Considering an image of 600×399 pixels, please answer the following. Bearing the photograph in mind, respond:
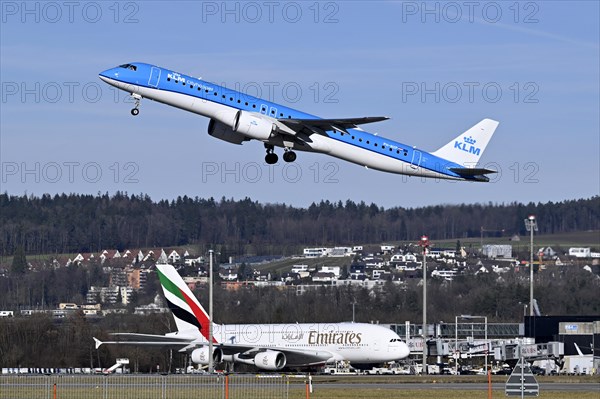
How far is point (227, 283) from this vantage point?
434 ft

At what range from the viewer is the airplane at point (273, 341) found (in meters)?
69.5

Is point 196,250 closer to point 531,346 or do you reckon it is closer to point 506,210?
point 506,210

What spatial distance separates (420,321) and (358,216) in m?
46.1

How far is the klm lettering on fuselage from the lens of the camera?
67750mm

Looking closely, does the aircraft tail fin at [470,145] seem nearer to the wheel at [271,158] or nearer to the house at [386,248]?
the wheel at [271,158]

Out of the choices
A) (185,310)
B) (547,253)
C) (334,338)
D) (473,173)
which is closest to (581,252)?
(547,253)

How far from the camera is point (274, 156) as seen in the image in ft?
202

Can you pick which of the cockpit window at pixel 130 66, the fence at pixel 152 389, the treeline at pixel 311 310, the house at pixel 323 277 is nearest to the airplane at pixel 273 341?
the treeline at pixel 311 310

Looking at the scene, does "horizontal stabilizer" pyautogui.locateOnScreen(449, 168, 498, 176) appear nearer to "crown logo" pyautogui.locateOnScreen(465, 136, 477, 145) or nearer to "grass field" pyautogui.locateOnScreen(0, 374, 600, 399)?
"crown logo" pyautogui.locateOnScreen(465, 136, 477, 145)

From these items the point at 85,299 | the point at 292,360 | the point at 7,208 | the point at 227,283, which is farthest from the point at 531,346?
the point at 7,208

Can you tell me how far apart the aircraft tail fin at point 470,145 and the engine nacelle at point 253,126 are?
11592 millimetres

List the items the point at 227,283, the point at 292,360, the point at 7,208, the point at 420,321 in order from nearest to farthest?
the point at 292,360 < the point at 420,321 < the point at 227,283 < the point at 7,208

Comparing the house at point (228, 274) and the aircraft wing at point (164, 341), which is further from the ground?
the house at point (228, 274)

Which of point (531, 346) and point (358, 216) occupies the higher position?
point (358, 216)
